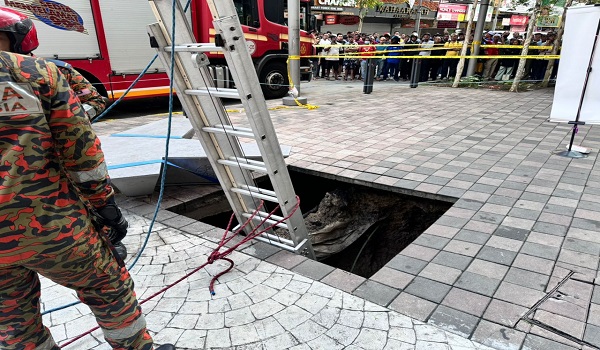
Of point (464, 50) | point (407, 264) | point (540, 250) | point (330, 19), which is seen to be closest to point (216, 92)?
point (407, 264)

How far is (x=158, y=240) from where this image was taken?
335 centimetres

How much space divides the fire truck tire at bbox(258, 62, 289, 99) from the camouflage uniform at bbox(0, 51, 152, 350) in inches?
388

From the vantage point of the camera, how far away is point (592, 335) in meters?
2.13

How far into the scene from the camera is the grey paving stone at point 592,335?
2.08 metres

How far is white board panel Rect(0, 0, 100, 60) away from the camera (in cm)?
762

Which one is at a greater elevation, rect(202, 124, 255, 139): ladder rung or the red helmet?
the red helmet

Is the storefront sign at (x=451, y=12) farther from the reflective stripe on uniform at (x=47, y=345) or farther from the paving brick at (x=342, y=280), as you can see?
the reflective stripe on uniform at (x=47, y=345)

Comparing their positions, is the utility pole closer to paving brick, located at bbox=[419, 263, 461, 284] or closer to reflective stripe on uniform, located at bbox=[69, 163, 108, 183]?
paving brick, located at bbox=[419, 263, 461, 284]

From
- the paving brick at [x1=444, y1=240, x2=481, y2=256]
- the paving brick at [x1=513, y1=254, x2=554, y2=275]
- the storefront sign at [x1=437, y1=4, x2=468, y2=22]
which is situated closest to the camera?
the paving brick at [x1=513, y1=254, x2=554, y2=275]

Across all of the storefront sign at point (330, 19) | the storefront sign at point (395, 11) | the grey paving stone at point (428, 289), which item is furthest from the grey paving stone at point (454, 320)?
the storefront sign at point (395, 11)

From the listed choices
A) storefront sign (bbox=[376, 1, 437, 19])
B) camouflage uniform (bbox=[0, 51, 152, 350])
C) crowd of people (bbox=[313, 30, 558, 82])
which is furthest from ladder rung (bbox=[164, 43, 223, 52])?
storefront sign (bbox=[376, 1, 437, 19])

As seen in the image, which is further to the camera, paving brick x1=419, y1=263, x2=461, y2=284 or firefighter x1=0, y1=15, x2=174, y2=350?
paving brick x1=419, y1=263, x2=461, y2=284

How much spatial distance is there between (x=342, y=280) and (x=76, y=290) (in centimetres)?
167

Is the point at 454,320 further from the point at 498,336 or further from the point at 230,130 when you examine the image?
the point at 230,130
